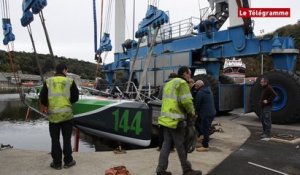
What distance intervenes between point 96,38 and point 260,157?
993 cm

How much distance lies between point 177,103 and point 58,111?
1.91 m

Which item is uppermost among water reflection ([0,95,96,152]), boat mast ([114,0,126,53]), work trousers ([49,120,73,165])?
boat mast ([114,0,126,53])

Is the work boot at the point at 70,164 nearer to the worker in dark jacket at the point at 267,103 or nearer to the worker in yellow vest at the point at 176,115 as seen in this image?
the worker in yellow vest at the point at 176,115

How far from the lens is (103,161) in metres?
5.96

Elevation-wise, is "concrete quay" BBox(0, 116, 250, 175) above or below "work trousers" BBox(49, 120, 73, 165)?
below

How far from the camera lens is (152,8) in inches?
375

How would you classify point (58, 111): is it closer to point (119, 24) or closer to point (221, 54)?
point (221, 54)

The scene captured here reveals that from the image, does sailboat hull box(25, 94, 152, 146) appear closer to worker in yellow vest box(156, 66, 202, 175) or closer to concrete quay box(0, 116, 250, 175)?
concrete quay box(0, 116, 250, 175)

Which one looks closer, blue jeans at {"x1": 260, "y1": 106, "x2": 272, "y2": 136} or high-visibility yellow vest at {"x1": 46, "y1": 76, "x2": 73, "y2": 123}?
high-visibility yellow vest at {"x1": 46, "y1": 76, "x2": 73, "y2": 123}

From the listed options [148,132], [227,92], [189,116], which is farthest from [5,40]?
[189,116]

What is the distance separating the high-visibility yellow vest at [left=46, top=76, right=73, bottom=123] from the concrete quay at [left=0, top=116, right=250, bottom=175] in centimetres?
80

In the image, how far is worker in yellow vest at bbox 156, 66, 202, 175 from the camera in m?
4.81

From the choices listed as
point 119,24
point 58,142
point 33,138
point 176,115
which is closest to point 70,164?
point 58,142

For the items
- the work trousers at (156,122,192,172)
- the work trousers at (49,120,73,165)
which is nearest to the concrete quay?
the work trousers at (49,120,73,165)
